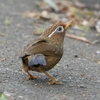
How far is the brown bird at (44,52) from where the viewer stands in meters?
4.23

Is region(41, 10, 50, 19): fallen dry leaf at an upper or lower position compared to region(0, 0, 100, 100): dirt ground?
upper

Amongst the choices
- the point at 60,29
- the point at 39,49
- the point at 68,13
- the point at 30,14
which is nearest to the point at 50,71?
the point at 60,29

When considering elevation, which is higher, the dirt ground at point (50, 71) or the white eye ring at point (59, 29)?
the white eye ring at point (59, 29)

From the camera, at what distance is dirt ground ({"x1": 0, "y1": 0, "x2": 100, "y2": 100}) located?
410 centimetres

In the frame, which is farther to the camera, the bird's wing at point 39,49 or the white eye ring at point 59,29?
the white eye ring at point 59,29

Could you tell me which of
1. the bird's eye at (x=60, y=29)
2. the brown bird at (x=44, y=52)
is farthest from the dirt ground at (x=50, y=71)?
the bird's eye at (x=60, y=29)

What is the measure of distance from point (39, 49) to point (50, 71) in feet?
2.72

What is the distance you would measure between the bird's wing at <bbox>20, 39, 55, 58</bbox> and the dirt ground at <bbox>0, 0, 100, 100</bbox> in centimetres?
37

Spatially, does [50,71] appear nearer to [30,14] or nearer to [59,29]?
[59,29]

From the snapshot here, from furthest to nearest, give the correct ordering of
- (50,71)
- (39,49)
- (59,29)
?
(50,71) < (59,29) < (39,49)

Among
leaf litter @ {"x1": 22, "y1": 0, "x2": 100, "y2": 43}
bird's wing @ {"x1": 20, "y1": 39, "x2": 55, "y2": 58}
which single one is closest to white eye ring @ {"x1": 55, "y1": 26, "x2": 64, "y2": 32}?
bird's wing @ {"x1": 20, "y1": 39, "x2": 55, "y2": 58}

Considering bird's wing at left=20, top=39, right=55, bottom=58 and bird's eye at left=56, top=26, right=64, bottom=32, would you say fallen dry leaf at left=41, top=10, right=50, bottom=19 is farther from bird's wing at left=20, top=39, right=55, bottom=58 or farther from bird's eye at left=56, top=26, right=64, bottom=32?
bird's wing at left=20, top=39, right=55, bottom=58

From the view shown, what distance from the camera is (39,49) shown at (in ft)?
14.0

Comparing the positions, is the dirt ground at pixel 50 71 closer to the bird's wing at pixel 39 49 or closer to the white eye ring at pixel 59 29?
the bird's wing at pixel 39 49
